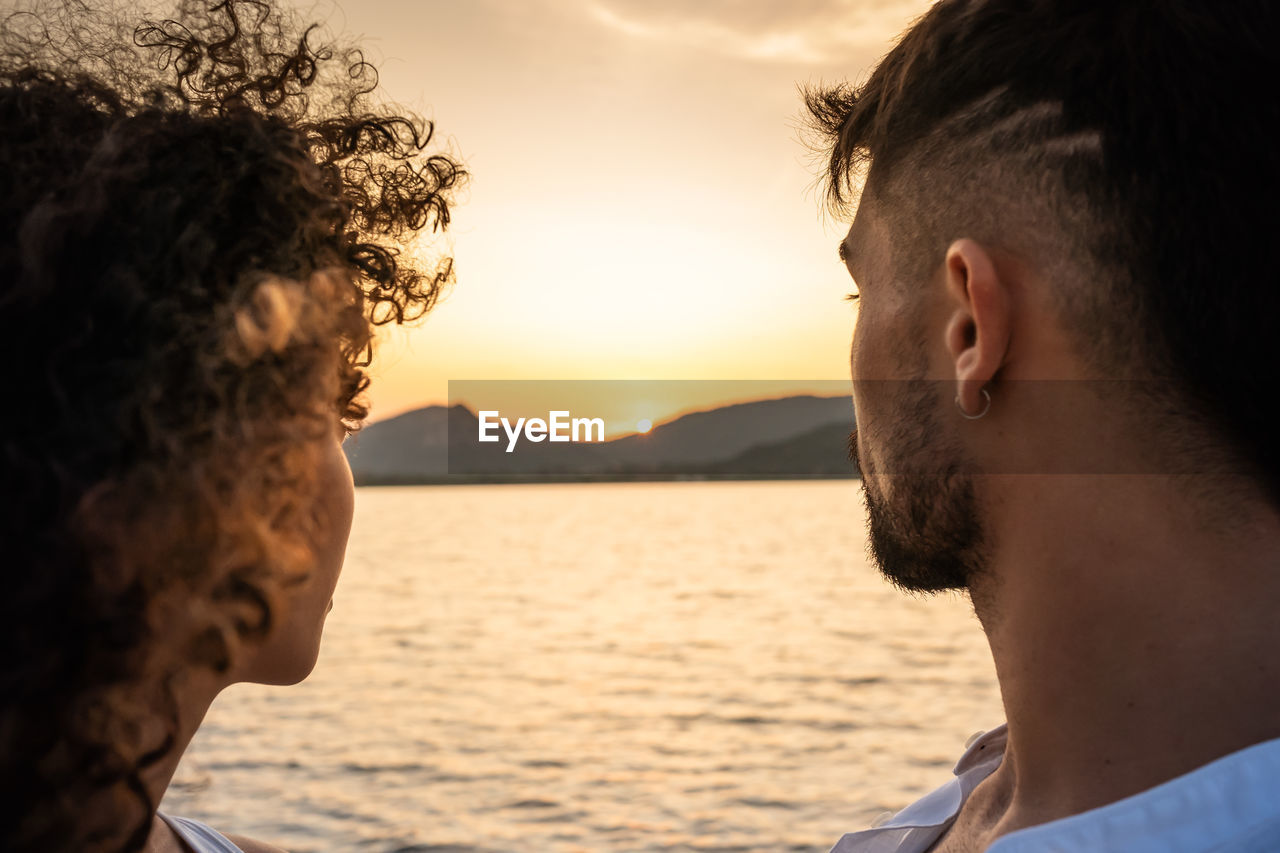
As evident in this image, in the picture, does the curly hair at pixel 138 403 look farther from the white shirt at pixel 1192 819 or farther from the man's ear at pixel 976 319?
the white shirt at pixel 1192 819

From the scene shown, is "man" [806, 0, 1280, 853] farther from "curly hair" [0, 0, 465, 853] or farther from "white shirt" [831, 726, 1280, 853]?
"curly hair" [0, 0, 465, 853]

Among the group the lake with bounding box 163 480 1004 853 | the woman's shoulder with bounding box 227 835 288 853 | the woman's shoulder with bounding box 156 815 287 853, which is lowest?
the lake with bounding box 163 480 1004 853

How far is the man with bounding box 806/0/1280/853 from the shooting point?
1584 mm

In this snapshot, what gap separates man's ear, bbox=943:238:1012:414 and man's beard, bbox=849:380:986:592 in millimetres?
126

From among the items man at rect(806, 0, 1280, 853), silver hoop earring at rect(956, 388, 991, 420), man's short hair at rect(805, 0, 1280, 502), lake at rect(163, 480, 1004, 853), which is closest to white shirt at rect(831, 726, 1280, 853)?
man at rect(806, 0, 1280, 853)

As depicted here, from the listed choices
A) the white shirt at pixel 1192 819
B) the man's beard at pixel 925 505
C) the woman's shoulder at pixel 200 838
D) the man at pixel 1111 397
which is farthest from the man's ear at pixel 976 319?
the woman's shoulder at pixel 200 838

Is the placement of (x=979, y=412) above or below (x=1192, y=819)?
above

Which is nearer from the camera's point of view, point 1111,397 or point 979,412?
point 1111,397

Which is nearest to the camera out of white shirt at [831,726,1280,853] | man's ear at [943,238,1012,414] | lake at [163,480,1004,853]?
white shirt at [831,726,1280,853]

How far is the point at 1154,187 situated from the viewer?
5.33ft

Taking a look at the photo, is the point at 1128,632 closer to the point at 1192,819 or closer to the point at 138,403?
the point at 1192,819

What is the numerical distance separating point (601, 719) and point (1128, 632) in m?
14.3

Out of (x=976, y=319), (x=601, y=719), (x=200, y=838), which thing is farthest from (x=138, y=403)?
(x=601, y=719)

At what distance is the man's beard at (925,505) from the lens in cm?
196
